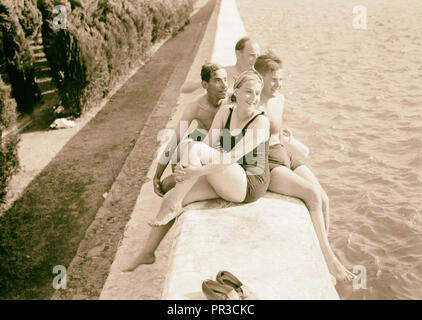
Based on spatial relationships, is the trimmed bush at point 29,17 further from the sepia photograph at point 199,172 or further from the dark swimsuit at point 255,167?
the dark swimsuit at point 255,167

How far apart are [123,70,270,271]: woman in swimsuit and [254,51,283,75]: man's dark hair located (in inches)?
22.4

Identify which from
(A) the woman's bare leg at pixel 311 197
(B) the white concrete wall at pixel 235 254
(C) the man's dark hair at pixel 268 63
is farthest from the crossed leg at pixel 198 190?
(C) the man's dark hair at pixel 268 63

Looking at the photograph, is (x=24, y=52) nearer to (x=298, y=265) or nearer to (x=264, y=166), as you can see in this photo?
(x=264, y=166)

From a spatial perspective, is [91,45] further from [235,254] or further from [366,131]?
[235,254]

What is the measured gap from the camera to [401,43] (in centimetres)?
1689

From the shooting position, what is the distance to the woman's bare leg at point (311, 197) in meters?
4.46

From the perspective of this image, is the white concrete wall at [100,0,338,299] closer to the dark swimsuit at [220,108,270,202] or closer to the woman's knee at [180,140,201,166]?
→ the dark swimsuit at [220,108,270,202]

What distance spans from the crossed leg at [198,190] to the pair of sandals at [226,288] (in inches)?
45.5

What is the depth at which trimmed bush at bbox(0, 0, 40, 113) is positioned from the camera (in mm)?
9430

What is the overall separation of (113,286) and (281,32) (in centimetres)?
1814

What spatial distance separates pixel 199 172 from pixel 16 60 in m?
7.69

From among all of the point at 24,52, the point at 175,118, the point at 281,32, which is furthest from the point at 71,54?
the point at 281,32

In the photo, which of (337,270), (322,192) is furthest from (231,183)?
(337,270)

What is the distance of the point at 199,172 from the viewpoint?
Result: 153 inches
